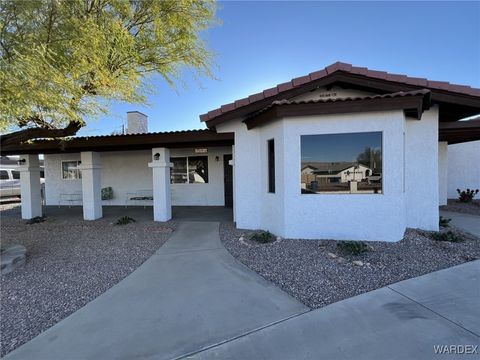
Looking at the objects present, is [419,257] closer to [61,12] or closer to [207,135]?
[207,135]

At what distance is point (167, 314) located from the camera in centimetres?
324

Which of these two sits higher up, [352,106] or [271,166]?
[352,106]

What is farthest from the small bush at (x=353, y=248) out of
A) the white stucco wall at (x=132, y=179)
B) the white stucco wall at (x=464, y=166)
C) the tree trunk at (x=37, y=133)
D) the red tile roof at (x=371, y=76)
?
the white stucco wall at (x=464, y=166)

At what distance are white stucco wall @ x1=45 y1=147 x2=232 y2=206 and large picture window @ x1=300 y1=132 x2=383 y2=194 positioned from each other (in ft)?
21.4

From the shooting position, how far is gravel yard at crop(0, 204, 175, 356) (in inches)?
129

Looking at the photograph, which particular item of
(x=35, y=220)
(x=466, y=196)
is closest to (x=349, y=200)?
(x=466, y=196)

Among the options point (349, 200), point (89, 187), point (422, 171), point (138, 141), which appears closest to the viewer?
point (349, 200)

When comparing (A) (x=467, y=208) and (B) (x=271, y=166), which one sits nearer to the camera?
(B) (x=271, y=166)

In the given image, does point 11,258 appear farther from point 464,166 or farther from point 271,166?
point 464,166

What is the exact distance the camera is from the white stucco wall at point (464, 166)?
13289mm

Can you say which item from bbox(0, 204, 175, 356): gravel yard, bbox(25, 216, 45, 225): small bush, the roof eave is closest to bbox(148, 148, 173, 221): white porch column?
bbox(0, 204, 175, 356): gravel yard

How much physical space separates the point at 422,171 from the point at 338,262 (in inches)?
162

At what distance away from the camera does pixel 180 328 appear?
9.66 feet

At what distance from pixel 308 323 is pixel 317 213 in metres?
3.43
